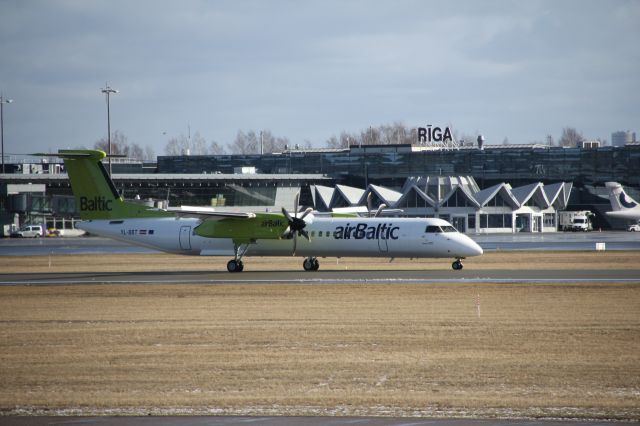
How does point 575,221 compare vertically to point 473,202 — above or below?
below

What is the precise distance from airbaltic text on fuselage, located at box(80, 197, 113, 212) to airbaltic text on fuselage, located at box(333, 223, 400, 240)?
13.4m

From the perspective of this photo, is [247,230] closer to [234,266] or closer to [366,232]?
[234,266]

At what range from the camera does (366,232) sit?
48.3 meters

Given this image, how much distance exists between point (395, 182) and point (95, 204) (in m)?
85.5

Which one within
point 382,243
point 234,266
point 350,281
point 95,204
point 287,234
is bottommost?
point 350,281

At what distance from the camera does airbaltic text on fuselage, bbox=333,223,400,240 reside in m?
47.9

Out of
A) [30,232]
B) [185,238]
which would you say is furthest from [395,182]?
[185,238]

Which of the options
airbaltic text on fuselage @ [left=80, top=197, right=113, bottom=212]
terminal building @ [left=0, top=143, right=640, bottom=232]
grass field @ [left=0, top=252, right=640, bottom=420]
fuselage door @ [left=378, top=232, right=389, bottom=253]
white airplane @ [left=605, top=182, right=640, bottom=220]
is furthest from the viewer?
terminal building @ [left=0, top=143, right=640, bottom=232]

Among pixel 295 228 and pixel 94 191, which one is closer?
pixel 295 228

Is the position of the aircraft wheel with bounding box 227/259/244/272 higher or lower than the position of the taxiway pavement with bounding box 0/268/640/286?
higher

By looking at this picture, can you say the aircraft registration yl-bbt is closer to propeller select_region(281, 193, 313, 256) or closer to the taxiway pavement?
propeller select_region(281, 193, 313, 256)

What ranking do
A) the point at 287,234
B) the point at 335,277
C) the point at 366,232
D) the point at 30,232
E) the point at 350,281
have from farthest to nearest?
the point at 30,232 < the point at 287,234 < the point at 366,232 < the point at 335,277 < the point at 350,281

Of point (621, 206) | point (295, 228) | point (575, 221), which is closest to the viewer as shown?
point (295, 228)

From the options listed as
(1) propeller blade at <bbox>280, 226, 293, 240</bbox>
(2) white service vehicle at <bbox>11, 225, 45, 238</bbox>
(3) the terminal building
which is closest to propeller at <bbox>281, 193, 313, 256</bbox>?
(1) propeller blade at <bbox>280, 226, 293, 240</bbox>
